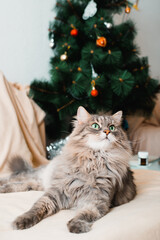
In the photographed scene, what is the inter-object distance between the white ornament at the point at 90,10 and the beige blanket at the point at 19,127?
3.08 feet

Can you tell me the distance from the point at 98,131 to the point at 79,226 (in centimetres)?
48

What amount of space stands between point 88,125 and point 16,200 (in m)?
0.53

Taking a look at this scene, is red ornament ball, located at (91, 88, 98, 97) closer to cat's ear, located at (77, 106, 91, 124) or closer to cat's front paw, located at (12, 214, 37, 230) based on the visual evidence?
cat's ear, located at (77, 106, 91, 124)

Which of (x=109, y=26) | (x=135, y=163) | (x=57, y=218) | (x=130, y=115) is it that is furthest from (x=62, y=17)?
(x=57, y=218)

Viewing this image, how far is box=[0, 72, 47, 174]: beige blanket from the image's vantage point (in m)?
2.09

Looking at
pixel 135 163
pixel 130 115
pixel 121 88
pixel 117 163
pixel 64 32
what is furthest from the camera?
pixel 130 115

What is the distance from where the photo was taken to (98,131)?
131cm

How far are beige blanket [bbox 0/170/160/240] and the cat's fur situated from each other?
0.05 metres

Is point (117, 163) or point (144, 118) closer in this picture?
point (117, 163)

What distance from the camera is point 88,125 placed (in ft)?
4.46

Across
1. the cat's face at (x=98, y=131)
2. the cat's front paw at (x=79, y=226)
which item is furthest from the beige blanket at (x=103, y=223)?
the cat's face at (x=98, y=131)

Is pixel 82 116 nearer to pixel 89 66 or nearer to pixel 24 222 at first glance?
pixel 24 222

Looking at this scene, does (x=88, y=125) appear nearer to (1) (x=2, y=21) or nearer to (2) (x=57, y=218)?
(2) (x=57, y=218)

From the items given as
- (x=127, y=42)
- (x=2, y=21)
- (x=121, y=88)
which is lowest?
(x=121, y=88)
